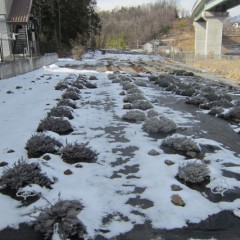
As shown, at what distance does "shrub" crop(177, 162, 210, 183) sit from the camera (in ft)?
17.5

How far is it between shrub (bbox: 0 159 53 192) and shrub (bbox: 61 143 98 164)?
2.90 feet

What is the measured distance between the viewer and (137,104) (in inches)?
423

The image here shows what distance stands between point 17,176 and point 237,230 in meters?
3.05

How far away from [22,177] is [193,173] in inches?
99.6

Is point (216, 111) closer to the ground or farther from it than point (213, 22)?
closer to the ground

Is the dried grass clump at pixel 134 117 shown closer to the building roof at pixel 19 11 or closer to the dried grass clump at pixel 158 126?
the dried grass clump at pixel 158 126

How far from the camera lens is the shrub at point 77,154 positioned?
6199mm

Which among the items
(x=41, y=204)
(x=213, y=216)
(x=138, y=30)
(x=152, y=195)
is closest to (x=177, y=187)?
(x=152, y=195)

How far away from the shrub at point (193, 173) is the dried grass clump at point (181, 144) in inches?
43.0

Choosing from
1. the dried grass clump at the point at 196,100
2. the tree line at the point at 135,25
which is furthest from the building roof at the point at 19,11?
the tree line at the point at 135,25

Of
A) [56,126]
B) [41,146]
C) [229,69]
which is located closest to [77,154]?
[41,146]

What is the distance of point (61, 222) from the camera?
4062 mm

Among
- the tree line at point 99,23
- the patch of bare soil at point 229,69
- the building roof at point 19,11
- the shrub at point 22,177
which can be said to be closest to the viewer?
the shrub at point 22,177

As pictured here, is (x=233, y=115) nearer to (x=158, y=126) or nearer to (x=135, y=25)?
(x=158, y=126)
